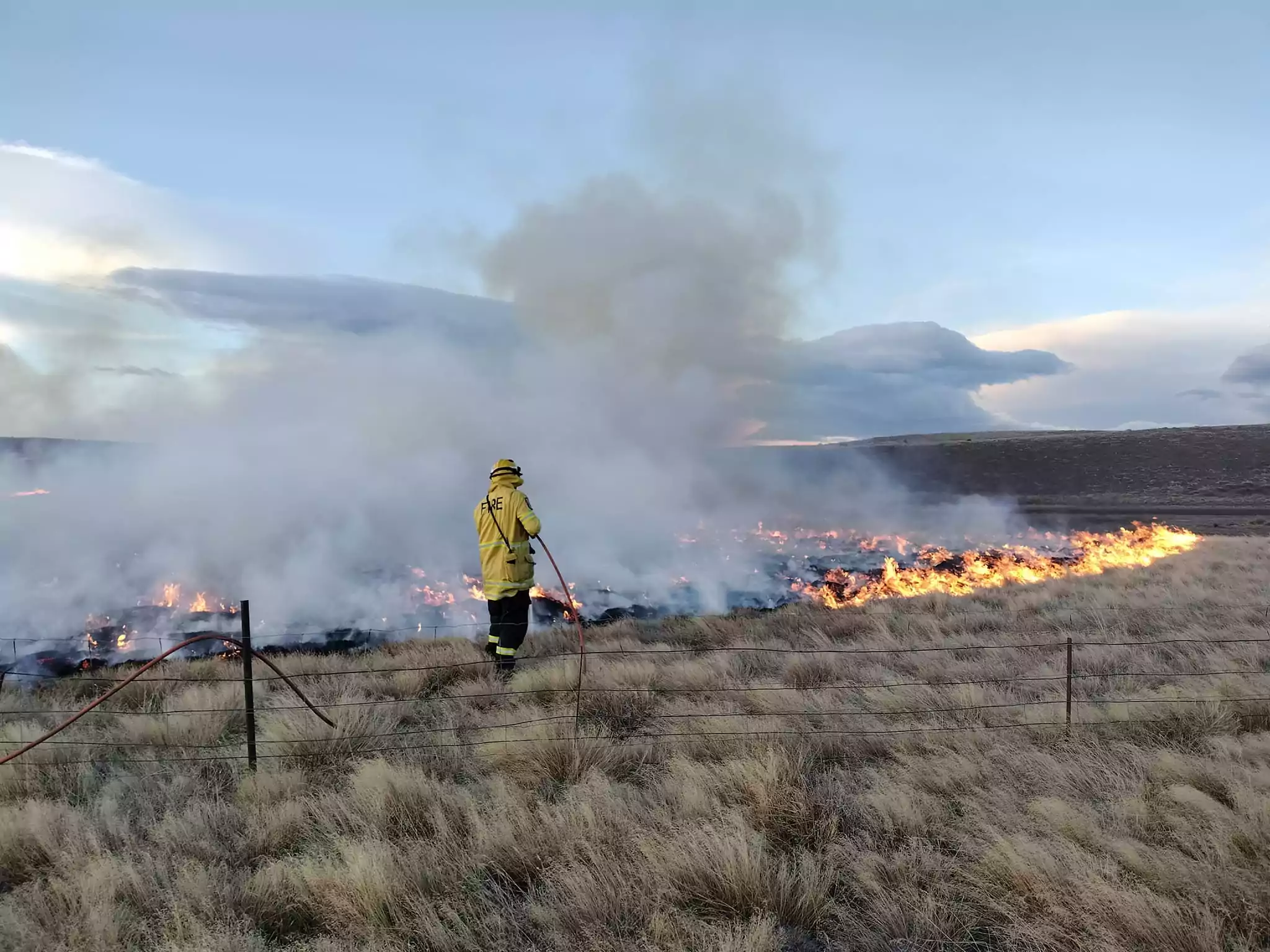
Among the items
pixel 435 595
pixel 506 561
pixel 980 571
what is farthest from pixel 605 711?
pixel 980 571

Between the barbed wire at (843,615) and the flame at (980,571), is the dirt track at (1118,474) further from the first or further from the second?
the barbed wire at (843,615)

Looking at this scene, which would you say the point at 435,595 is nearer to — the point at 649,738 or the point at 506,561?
the point at 506,561

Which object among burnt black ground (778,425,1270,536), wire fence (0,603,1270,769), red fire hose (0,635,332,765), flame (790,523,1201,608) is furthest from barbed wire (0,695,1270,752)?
burnt black ground (778,425,1270,536)

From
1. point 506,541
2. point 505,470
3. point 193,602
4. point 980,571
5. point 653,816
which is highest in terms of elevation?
point 505,470

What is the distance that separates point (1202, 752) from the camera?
498 cm

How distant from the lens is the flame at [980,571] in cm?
1410

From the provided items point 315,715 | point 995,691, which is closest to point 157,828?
point 315,715

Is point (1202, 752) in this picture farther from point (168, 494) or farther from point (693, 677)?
point (168, 494)

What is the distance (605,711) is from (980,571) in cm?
1313

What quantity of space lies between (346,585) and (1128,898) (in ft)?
43.3

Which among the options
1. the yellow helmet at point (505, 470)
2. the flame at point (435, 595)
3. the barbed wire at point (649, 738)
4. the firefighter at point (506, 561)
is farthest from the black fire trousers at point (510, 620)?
the flame at point (435, 595)

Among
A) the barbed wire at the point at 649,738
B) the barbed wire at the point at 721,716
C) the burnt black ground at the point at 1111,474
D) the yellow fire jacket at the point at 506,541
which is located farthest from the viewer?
the burnt black ground at the point at 1111,474

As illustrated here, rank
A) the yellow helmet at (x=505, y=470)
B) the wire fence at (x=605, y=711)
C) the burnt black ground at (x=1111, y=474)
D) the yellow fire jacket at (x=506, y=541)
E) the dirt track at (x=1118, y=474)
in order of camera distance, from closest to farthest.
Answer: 1. the wire fence at (x=605, y=711)
2. the yellow fire jacket at (x=506, y=541)
3. the yellow helmet at (x=505, y=470)
4. the burnt black ground at (x=1111, y=474)
5. the dirt track at (x=1118, y=474)

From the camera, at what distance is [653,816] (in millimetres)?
3959
